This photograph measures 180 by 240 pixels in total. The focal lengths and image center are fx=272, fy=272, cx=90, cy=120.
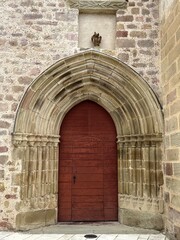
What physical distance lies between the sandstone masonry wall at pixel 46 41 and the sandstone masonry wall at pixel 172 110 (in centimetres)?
35

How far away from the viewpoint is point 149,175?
437 centimetres

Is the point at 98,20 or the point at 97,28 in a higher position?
the point at 98,20

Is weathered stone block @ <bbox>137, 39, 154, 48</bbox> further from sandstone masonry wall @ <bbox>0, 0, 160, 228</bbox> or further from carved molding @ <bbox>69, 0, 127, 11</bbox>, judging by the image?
carved molding @ <bbox>69, 0, 127, 11</bbox>

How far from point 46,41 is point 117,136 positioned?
2.05m

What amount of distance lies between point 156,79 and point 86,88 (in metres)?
1.22

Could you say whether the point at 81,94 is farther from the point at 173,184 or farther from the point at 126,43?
the point at 173,184

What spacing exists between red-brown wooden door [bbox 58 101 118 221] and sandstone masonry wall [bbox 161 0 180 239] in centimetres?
107

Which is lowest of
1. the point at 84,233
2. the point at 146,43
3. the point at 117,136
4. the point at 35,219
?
the point at 84,233

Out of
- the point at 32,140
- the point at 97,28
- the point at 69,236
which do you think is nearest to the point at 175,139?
the point at 69,236

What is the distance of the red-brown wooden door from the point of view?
15.6 ft

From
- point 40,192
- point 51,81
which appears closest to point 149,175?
point 40,192

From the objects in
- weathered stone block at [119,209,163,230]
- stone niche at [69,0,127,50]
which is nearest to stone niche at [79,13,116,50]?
stone niche at [69,0,127,50]

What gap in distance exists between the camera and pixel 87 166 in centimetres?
485

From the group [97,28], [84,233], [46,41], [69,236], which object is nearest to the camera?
[69,236]
